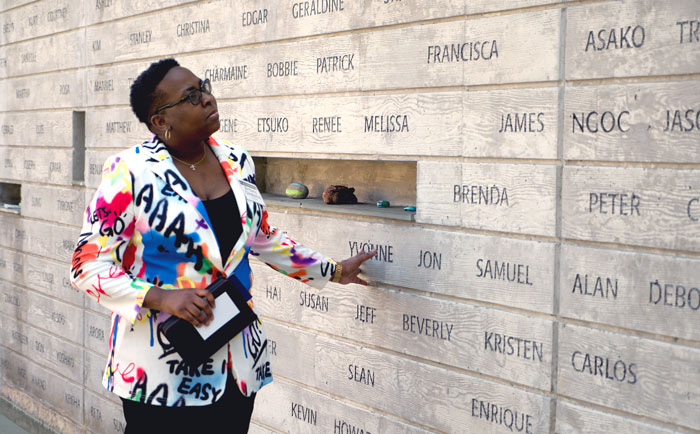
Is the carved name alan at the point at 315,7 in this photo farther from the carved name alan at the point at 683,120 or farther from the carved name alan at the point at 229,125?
the carved name alan at the point at 683,120

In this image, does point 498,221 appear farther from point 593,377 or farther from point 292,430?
point 292,430

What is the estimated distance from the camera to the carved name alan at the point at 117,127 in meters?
5.53

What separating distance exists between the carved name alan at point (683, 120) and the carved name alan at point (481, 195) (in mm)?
712

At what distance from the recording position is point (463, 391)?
3389 mm

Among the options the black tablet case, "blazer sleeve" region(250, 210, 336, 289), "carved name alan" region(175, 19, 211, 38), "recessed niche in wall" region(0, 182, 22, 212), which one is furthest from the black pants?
"recessed niche in wall" region(0, 182, 22, 212)

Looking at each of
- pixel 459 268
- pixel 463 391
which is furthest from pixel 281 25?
pixel 463 391

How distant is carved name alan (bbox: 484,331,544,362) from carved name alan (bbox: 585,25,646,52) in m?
1.14

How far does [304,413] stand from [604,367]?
6.05 ft

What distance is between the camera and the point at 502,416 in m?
3.24

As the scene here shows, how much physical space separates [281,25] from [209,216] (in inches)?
71.6

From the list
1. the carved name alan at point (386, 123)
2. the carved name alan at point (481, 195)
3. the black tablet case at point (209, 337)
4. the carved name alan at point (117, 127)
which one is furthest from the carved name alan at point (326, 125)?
the carved name alan at point (117, 127)

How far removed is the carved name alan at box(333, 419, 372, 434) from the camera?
3.90 m

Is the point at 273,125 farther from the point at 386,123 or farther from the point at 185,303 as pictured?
the point at 185,303

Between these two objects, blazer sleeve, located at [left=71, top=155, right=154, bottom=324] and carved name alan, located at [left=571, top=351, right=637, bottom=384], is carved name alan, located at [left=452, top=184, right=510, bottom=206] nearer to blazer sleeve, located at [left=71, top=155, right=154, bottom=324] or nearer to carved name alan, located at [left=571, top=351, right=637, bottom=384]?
carved name alan, located at [left=571, top=351, right=637, bottom=384]
